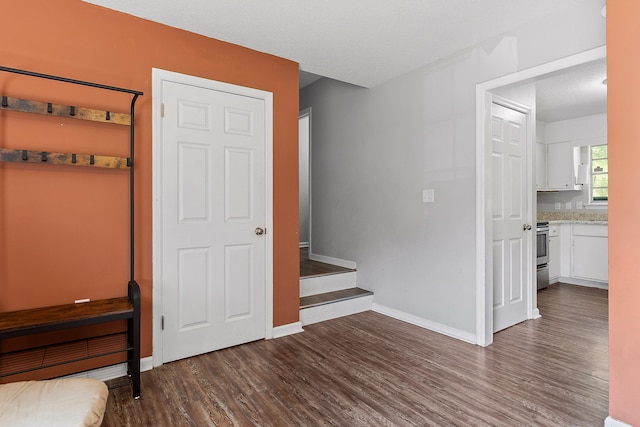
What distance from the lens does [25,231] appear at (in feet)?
6.95

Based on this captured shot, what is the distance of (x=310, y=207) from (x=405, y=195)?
67.9 inches

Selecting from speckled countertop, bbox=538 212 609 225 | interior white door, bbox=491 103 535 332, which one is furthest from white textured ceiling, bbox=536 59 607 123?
speckled countertop, bbox=538 212 609 225

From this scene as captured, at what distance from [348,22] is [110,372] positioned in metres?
2.93

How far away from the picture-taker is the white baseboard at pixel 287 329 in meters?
3.13

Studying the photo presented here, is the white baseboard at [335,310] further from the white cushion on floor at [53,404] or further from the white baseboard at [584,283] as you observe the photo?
the white baseboard at [584,283]

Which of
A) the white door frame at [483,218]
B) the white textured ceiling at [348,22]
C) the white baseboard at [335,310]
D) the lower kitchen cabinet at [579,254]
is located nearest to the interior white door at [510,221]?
the white door frame at [483,218]

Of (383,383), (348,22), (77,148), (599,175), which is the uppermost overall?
(348,22)

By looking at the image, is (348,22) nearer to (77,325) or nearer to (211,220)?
(211,220)

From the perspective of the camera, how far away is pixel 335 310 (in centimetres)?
366

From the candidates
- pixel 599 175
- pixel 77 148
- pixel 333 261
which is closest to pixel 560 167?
pixel 599 175

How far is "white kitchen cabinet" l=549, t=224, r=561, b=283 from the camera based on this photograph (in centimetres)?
513

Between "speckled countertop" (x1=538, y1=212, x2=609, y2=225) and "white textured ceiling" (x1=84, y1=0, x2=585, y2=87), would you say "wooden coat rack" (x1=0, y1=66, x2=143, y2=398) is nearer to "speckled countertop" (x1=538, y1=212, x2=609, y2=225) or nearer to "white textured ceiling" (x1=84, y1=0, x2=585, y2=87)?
"white textured ceiling" (x1=84, y1=0, x2=585, y2=87)

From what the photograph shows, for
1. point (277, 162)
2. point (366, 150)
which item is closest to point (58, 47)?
point (277, 162)

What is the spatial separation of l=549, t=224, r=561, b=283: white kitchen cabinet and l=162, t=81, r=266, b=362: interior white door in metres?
4.35
